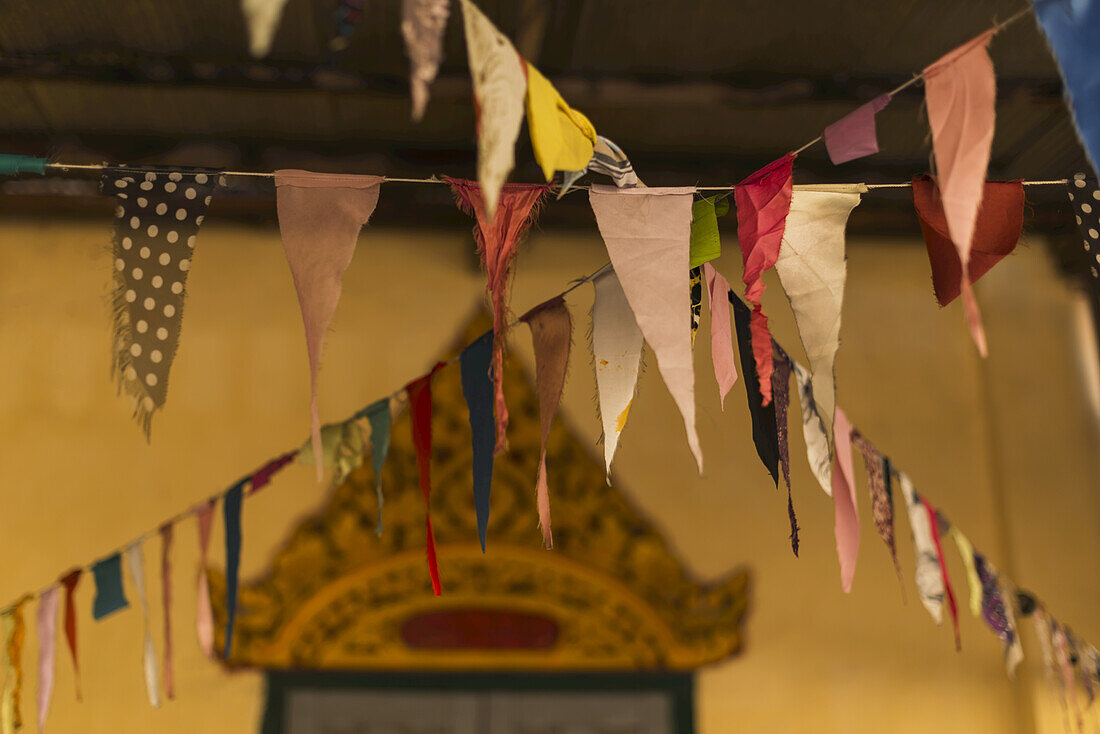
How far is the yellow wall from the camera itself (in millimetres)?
2852

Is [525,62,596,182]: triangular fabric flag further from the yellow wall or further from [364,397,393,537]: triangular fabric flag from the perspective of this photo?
the yellow wall

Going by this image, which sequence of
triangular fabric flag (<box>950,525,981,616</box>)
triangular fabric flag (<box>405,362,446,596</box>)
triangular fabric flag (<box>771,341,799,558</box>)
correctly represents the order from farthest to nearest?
triangular fabric flag (<box>950,525,981,616</box>) < triangular fabric flag (<box>405,362,446,596</box>) < triangular fabric flag (<box>771,341,799,558</box>)

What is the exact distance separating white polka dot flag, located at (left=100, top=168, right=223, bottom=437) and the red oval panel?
1.58 meters

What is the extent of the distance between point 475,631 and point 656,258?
177cm

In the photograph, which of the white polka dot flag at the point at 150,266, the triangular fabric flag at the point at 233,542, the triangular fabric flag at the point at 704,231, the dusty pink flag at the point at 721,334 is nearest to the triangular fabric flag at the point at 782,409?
the dusty pink flag at the point at 721,334

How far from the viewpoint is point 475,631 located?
2.82 meters

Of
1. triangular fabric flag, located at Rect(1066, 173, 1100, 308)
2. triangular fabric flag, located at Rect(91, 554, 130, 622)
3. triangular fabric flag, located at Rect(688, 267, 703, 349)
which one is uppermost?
triangular fabric flag, located at Rect(1066, 173, 1100, 308)

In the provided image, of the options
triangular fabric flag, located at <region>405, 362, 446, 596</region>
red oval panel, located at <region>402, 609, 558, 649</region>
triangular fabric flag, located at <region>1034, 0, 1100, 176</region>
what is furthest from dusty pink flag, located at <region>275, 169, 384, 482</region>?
red oval panel, located at <region>402, 609, 558, 649</region>

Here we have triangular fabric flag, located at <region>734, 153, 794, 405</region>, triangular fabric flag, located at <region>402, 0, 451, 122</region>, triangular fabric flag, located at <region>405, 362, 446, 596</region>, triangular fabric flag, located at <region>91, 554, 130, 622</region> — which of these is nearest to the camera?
triangular fabric flag, located at <region>402, 0, 451, 122</region>

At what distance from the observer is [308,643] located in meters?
2.77

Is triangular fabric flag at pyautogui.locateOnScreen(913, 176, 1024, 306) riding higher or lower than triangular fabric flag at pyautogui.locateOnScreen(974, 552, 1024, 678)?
higher

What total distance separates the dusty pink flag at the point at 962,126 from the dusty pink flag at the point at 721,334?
1.42 ft

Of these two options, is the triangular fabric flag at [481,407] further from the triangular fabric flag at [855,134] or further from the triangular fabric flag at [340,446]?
the triangular fabric flag at [855,134]

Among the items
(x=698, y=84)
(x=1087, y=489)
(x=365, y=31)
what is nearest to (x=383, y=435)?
(x=365, y=31)
